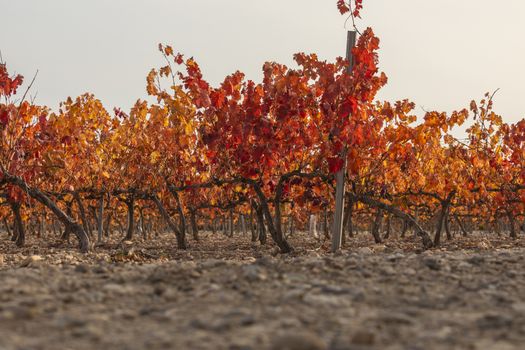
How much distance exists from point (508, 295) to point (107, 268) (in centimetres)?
506

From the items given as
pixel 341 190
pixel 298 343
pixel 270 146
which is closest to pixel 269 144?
pixel 270 146

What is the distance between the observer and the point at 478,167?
2091 centimetres

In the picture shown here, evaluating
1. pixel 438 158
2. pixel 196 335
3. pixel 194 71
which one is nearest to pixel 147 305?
pixel 196 335

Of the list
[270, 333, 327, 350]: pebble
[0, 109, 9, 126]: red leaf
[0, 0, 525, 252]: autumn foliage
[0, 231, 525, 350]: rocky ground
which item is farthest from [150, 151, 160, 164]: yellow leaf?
[270, 333, 327, 350]: pebble

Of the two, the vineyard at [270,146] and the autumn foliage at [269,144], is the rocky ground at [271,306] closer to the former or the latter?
the vineyard at [270,146]

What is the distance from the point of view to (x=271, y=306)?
5164 millimetres

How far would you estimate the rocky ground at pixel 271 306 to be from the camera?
404 cm

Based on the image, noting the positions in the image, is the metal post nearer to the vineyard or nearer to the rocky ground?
the vineyard

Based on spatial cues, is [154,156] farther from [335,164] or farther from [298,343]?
[298,343]

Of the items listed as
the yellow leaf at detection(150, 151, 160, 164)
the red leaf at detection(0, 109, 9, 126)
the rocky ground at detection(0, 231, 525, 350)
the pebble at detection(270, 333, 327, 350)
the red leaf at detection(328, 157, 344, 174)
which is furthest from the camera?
the yellow leaf at detection(150, 151, 160, 164)

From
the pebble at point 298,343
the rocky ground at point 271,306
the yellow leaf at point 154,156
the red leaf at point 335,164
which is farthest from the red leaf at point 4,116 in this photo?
the pebble at point 298,343

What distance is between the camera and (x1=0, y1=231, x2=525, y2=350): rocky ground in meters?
4.04

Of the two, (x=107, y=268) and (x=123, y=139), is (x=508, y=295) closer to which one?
(x=107, y=268)

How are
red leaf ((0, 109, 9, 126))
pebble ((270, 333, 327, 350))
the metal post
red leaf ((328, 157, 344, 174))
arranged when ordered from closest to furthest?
pebble ((270, 333, 327, 350)) → the metal post → red leaf ((328, 157, 344, 174)) → red leaf ((0, 109, 9, 126))
